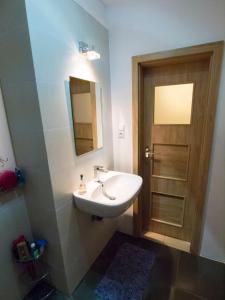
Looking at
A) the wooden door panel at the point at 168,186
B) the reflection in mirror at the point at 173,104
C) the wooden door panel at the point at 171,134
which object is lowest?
the wooden door panel at the point at 168,186

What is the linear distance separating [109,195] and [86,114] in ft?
2.53

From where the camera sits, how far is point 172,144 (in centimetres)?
176

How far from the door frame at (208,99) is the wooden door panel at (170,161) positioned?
0.20 m

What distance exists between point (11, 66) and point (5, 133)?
45 centimetres

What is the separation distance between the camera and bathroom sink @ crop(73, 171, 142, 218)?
48.8 inches

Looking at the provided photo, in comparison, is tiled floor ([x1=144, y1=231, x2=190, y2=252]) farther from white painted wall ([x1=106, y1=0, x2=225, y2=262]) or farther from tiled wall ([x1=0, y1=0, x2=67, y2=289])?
tiled wall ([x1=0, y1=0, x2=67, y2=289])

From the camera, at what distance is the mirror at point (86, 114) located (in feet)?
4.36

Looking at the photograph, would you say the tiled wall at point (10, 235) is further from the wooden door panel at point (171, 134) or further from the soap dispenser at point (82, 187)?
the wooden door panel at point (171, 134)

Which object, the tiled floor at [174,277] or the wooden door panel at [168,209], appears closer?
the tiled floor at [174,277]

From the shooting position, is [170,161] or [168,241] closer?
[170,161]

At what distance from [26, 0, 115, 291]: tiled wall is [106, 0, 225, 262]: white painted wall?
0.17m

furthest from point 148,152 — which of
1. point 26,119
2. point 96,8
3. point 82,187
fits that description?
point 96,8

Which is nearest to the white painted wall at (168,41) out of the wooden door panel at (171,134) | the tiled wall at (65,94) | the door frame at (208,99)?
the door frame at (208,99)

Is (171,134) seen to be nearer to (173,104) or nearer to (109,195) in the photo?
(173,104)
